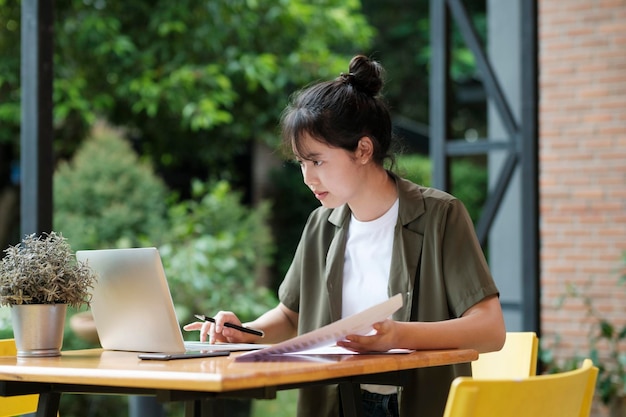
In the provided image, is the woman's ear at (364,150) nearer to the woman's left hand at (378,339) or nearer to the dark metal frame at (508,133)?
the woman's left hand at (378,339)

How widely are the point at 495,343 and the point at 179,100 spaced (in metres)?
5.80

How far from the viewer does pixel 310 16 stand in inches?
337

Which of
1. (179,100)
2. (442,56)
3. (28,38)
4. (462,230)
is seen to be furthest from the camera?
(179,100)

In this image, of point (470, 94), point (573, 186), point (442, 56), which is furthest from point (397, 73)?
point (442, 56)

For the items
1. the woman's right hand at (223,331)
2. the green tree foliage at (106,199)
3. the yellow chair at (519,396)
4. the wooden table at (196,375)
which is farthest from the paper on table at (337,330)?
the green tree foliage at (106,199)

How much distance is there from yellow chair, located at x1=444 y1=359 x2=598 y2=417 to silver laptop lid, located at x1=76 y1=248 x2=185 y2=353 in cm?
66

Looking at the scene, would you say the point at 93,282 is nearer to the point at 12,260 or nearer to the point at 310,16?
the point at 12,260

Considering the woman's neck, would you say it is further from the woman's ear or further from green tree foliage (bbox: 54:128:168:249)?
green tree foliage (bbox: 54:128:168:249)

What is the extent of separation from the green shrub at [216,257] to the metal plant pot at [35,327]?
4653 mm

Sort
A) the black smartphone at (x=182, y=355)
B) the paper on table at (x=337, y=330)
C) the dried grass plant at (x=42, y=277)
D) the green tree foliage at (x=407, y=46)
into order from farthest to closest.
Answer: the green tree foliage at (x=407, y=46) → the dried grass plant at (x=42, y=277) → the black smartphone at (x=182, y=355) → the paper on table at (x=337, y=330)

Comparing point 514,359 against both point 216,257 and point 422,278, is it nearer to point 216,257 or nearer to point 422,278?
point 422,278

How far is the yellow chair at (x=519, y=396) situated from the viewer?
143cm

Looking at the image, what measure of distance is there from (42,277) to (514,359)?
1149mm

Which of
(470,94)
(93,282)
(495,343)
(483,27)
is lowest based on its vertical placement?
(495,343)
